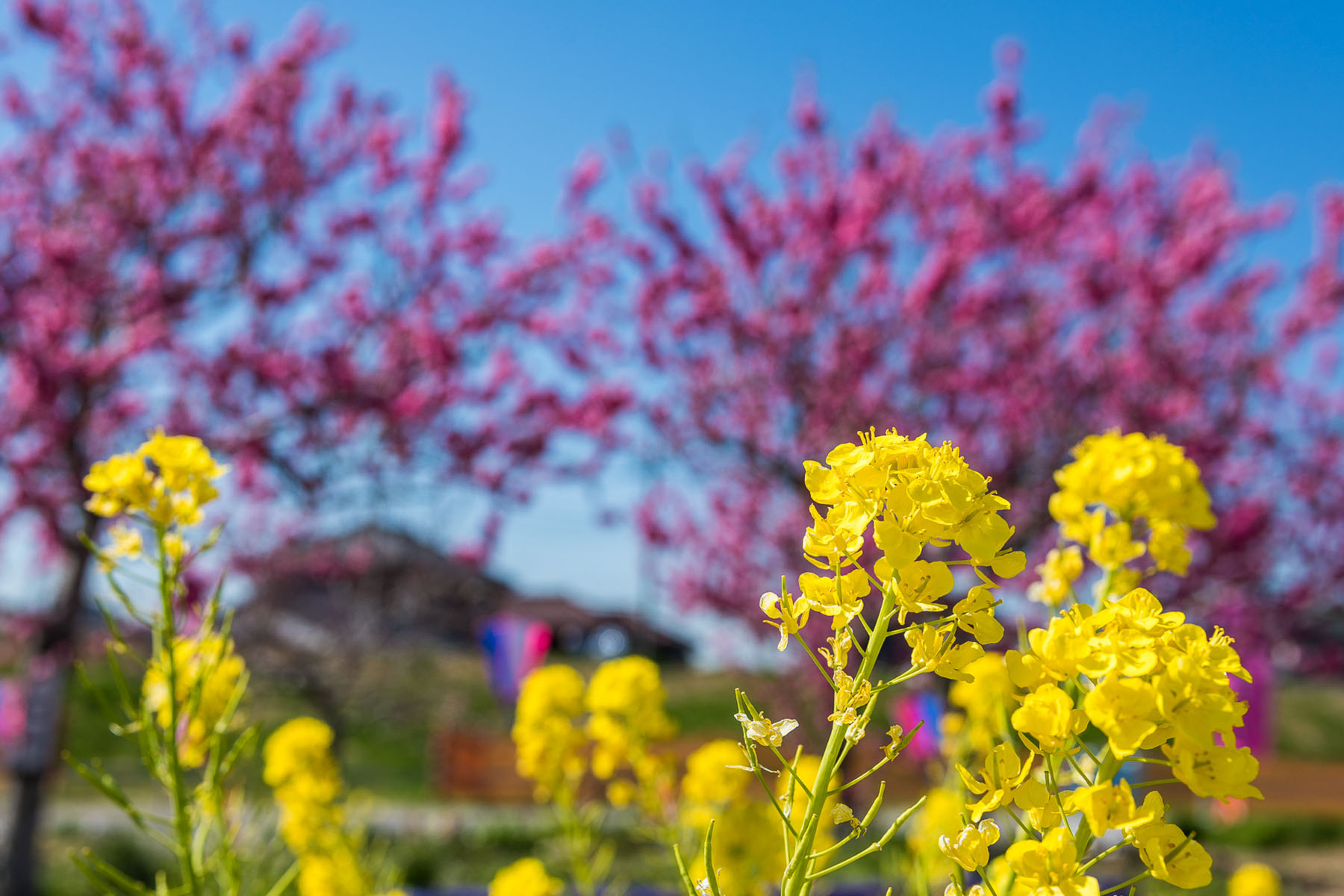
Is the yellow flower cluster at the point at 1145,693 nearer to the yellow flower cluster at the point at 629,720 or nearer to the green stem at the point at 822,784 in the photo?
the green stem at the point at 822,784

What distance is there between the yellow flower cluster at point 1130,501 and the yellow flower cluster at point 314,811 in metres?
1.88

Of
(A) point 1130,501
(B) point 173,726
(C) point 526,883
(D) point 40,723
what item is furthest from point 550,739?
(D) point 40,723

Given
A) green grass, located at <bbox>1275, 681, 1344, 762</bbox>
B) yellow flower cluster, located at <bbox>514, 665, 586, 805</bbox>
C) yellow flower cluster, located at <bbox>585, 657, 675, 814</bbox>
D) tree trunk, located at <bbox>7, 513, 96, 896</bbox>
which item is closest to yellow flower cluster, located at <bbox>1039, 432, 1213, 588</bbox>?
yellow flower cluster, located at <bbox>585, 657, 675, 814</bbox>

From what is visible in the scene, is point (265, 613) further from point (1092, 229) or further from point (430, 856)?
point (1092, 229)

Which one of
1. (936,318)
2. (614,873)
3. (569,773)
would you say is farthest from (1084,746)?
(614,873)

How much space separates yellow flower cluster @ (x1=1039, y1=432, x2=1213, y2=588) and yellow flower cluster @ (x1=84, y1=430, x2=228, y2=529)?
134 cm

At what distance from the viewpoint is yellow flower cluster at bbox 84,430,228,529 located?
59.5 inches

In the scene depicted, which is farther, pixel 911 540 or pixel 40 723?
pixel 40 723

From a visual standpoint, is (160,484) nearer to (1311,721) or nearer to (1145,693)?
(1145,693)

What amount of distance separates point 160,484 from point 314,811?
63.7 inches

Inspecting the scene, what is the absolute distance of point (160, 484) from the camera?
5.08 ft

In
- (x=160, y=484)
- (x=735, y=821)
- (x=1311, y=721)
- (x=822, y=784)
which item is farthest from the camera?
(x=1311, y=721)

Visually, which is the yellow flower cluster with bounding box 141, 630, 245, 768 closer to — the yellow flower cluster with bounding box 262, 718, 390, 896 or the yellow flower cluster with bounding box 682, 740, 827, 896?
the yellow flower cluster with bounding box 262, 718, 390, 896

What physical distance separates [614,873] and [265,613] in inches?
142
